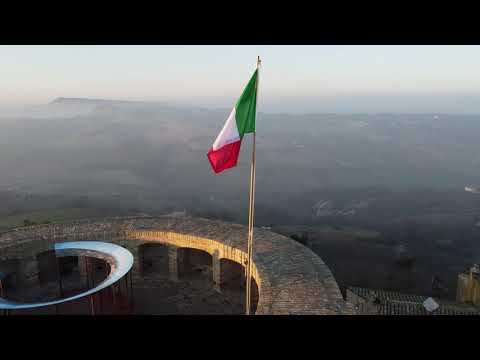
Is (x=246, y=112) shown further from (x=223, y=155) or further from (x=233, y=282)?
(x=233, y=282)

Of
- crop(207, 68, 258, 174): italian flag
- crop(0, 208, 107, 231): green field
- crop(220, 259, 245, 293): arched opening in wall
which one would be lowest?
crop(0, 208, 107, 231): green field

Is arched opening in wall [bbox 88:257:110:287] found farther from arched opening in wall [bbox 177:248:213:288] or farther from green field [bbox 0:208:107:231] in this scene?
green field [bbox 0:208:107:231]

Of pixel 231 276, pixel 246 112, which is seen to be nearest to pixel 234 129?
pixel 246 112

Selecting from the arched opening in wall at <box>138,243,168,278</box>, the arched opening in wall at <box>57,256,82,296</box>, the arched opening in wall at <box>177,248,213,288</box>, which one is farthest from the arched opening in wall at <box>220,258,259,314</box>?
the arched opening in wall at <box>57,256,82,296</box>

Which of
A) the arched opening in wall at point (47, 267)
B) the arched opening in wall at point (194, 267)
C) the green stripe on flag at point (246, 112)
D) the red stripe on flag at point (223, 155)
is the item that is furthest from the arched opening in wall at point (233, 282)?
the green stripe on flag at point (246, 112)

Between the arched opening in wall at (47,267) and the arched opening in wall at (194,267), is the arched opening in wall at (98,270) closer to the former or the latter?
the arched opening in wall at (47,267)
